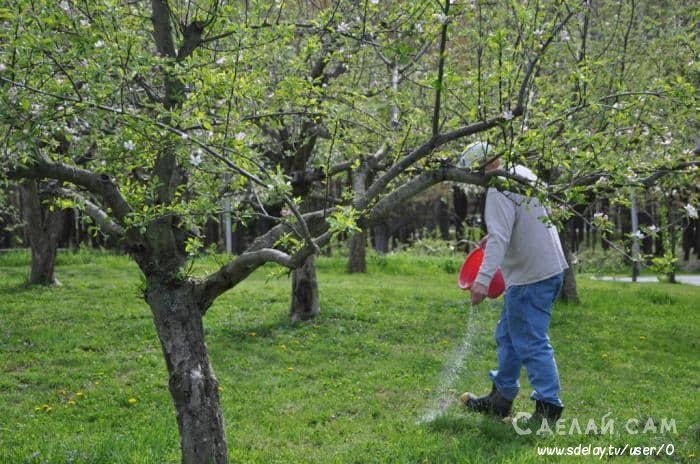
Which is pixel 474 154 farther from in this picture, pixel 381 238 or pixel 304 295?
pixel 381 238

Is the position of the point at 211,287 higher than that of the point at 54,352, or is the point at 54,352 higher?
the point at 211,287

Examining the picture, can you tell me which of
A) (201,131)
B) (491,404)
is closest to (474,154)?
(201,131)

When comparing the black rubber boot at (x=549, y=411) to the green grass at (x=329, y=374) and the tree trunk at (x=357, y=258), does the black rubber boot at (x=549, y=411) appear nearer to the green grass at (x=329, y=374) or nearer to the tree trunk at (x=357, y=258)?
the green grass at (x=329, y=374)

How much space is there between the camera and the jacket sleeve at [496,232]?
4938mm

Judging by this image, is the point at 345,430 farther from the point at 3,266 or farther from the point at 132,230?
the point at 3,266

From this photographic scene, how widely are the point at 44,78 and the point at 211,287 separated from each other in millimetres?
1371

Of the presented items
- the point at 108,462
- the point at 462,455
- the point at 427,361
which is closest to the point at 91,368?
the point at 108,462

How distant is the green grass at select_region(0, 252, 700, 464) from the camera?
15.4 ft

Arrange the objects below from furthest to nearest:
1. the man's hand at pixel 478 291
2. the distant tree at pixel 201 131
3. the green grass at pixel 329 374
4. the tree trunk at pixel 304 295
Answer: the tree trunk at pixel 304 295, the man's hand at pixel 478 291, the green grass at pixel 329 374, the distant tree at pixel 201 131

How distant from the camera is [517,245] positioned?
514cm

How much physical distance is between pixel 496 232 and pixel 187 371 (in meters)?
2.39

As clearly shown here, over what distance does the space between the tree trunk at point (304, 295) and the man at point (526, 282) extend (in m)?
4.41

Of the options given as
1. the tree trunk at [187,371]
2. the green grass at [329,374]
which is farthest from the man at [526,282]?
the tree trunk at [187,371]

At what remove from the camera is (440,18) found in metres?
3.09
